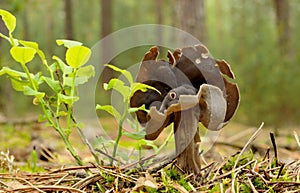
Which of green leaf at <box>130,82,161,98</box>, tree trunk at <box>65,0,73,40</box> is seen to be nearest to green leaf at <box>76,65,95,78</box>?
green leaf at <box>130,82,161,98</box>

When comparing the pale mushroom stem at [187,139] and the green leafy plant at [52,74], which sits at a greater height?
the green leafy plant at [52,74]

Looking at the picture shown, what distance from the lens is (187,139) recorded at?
1.40m

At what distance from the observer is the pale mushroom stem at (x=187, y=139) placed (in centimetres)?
137

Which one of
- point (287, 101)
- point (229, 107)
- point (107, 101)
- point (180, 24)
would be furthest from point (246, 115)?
point (229, 107)

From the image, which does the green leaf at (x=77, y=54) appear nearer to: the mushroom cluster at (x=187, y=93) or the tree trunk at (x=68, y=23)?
the mushroom cluster at (x=187, y=93)

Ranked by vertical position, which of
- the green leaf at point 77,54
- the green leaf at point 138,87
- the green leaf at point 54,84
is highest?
the green leaf at point 77,54

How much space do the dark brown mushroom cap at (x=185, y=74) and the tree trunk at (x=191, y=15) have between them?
1.97m

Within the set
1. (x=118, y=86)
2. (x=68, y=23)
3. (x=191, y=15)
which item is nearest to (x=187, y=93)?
(x=118, y=86)

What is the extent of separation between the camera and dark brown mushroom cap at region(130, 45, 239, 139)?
4.60ft

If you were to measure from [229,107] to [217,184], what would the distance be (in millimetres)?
275

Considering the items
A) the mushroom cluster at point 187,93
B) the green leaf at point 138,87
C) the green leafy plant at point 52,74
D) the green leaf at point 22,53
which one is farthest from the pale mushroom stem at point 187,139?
the green leaf at point 22,53

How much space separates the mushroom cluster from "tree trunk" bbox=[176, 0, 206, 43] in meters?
1.97

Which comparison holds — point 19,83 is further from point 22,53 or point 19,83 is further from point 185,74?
point 185,74

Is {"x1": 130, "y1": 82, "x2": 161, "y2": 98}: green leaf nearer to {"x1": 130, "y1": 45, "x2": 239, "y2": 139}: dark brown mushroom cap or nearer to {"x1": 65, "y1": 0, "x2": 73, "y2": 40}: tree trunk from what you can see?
{"x1": 130, "y1": 45, "x2": 239, "y2": 139}: dark brown mushroom cap
